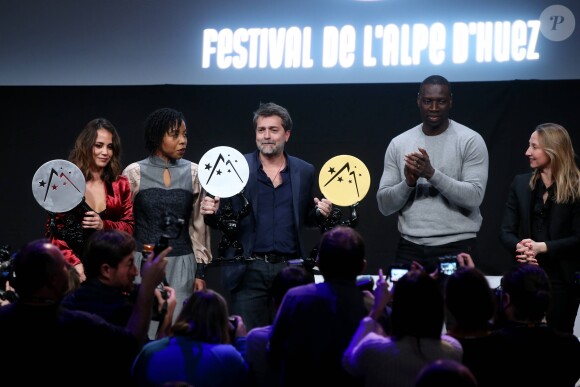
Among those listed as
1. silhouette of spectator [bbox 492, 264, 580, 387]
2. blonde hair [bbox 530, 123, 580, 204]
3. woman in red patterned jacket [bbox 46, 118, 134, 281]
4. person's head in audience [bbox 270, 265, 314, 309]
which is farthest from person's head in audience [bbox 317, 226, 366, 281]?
blonde hair [bbox 530, 123, 580, 204]

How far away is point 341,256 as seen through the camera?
11.6 ft

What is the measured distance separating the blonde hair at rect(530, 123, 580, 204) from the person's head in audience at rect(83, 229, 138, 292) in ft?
8.81

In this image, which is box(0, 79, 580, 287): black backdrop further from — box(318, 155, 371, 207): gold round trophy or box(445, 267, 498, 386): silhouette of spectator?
box(445, 267, 498, 386): silhouette of spectator

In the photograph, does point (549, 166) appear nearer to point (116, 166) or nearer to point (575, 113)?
point (575, 113)

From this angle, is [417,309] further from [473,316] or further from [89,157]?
[89,157]

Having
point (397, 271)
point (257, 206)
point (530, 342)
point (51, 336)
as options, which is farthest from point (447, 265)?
point (51, 336)

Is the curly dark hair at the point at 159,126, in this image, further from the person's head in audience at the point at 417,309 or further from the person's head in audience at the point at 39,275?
the person's head in audience at the point at 417,309

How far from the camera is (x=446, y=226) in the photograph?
16.7ft

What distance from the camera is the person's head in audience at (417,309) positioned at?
10.5 ft

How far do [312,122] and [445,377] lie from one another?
204 inches

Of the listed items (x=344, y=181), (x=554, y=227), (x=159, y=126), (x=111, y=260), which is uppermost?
(x=159, y=126)

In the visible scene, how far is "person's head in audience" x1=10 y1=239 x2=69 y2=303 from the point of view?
10.3ft

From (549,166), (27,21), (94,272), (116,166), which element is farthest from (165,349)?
(27,21)

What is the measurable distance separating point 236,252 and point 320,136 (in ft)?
8.96
